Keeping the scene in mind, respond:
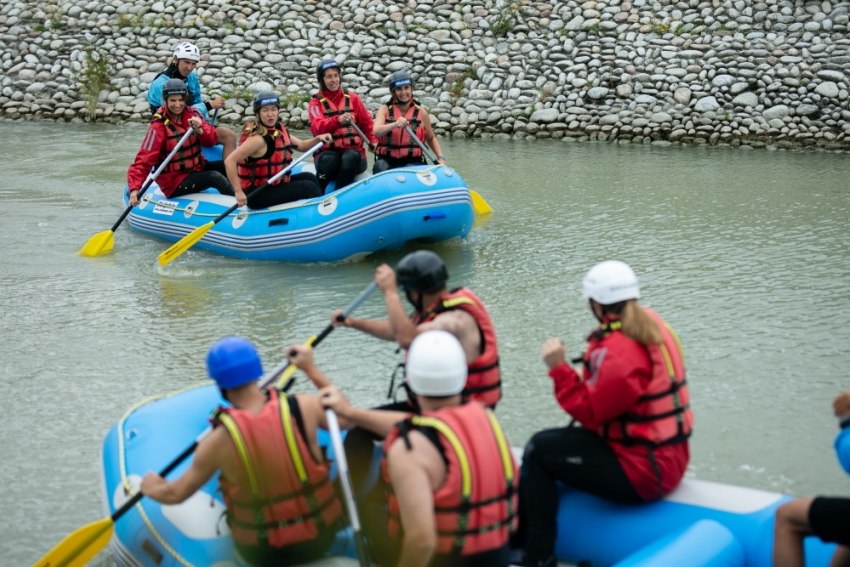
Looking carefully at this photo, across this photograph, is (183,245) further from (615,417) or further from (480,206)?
(615,417)

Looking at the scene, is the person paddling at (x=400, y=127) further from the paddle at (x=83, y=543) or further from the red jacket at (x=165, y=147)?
the paddle at (x=83, y=543)

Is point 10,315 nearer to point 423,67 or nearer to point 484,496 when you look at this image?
point 484,496

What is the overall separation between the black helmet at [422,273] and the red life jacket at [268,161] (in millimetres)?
4568

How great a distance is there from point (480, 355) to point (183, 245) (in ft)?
16.3

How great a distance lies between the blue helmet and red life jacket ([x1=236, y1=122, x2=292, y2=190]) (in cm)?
505

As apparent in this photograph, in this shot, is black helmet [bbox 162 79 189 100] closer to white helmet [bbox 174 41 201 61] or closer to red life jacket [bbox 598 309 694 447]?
white helmet [bbox 174 41 201 61]

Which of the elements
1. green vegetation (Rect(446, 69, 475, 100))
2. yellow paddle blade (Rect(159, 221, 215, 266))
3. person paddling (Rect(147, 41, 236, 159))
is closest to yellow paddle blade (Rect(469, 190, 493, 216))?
person paddling (Rect(147, 41, 236, 159))

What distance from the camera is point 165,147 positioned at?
937cm

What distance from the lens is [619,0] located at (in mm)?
14617

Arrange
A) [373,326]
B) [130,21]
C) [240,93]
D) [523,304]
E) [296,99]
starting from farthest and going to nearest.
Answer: [130,21], [240,93], [296,99], [523,304], [373,326]

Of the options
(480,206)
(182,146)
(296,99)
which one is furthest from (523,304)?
(296,99)

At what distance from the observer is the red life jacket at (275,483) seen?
12.0ft

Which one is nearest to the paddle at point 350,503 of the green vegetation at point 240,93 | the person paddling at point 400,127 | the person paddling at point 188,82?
the person paddling at point 400,127

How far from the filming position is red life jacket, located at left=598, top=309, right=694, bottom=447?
3826 mm
